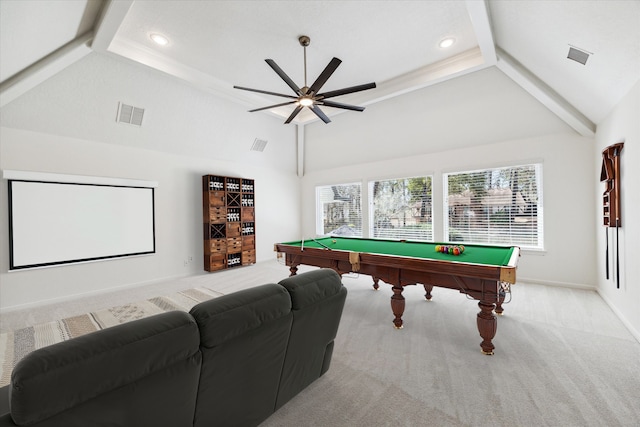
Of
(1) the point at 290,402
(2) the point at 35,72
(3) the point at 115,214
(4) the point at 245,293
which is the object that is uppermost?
(2) the point at 35,72

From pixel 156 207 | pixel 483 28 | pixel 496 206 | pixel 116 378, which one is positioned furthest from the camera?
pixel 156 207

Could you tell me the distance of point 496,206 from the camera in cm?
508

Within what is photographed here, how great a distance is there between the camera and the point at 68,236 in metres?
4.32

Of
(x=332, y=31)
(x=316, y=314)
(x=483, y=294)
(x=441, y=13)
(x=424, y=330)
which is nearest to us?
(x=316, y=314)

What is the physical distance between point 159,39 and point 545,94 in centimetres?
539

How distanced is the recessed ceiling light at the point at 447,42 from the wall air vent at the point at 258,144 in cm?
410

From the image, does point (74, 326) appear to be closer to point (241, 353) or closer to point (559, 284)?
point (241, 353)

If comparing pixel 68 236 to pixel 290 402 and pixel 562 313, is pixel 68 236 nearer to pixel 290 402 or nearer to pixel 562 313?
pixel 290 402

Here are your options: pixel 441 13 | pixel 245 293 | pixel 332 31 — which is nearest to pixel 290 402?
pixel 245 293

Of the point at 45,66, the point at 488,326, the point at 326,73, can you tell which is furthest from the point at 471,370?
the point at 45,66

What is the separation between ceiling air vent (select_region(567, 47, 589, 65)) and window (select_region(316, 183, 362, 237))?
4.45m

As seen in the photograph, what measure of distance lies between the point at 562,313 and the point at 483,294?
1761mm

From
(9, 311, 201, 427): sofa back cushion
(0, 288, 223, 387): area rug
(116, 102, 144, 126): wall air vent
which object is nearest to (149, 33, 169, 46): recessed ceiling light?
(116, 102, 144, 126): wall air vent

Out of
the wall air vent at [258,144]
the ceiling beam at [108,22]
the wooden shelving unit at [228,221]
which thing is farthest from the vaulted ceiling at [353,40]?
the wooden shelving unit at [228,221]
